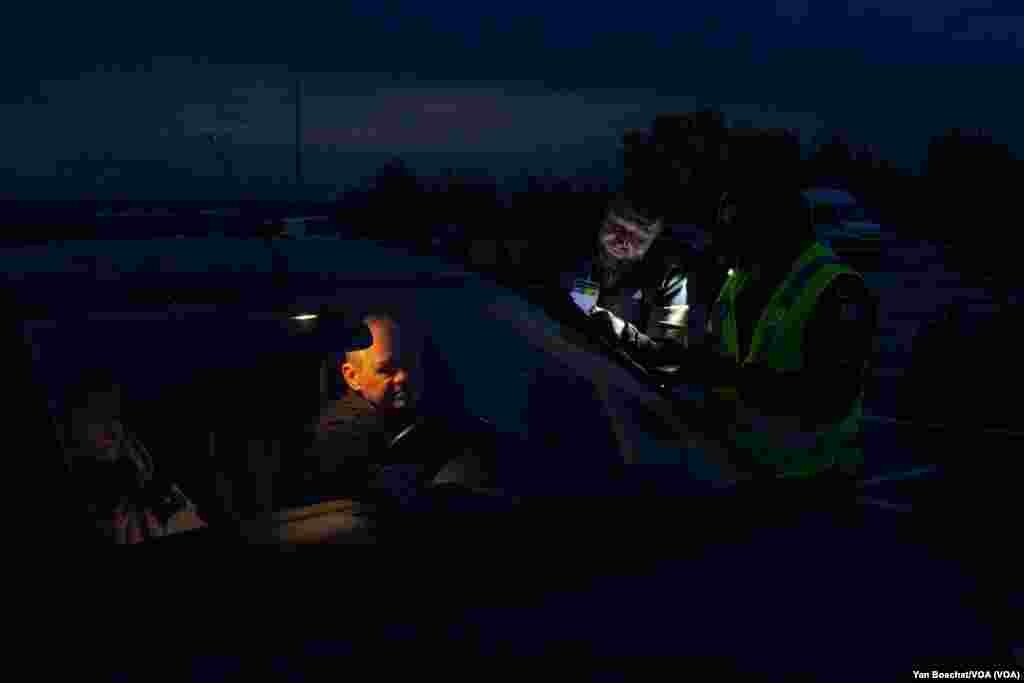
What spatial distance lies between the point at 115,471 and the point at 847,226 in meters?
29.9

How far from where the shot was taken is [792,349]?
373 centimetres

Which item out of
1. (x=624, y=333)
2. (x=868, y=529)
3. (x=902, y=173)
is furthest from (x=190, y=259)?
(x=902, y=173)

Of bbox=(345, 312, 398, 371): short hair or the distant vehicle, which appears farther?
the distant vehicle

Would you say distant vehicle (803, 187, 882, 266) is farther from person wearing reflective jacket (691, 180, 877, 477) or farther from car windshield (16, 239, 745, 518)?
car windshield (16, 239, 745, 518)

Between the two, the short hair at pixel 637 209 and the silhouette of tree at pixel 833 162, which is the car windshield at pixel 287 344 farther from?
the silhouette of tree at pixel 833 162

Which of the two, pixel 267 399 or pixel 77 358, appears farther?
pixel 267 399

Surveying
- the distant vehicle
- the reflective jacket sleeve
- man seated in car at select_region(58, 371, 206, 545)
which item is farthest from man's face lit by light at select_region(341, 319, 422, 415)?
the distant vehicle

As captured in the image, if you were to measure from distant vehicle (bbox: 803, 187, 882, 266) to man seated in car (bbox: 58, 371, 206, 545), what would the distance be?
95.2ft

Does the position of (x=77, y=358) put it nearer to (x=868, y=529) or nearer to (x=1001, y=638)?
(x=868, y=529)

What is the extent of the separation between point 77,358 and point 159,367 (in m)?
0.34

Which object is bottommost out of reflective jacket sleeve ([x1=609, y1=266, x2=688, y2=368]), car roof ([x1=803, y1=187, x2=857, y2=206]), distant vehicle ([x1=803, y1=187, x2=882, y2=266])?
distant vehicle ([x1=803, y1=187, x2=882, y2=266])

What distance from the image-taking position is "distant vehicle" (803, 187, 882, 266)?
30.5 meters

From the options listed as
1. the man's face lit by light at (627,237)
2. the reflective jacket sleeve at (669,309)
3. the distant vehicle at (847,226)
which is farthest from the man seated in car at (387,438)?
the distant vehicle at (847,226)

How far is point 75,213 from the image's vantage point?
3857mm
